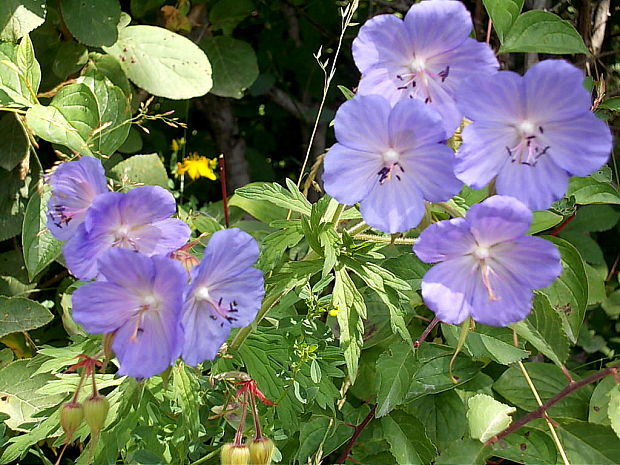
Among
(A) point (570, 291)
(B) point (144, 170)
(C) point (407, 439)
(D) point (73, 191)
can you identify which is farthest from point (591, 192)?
(B) point (144, 170)

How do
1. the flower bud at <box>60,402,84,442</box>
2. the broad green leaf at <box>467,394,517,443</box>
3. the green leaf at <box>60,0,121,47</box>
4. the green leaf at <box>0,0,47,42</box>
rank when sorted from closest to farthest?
the flower bud at <box>60,402,84,442</box>, the broad green leaf at <box>467,394,517,443</box>, the green leaf at <box>0,0,47,42</box>, the green leaf at <box>60,0,121,47</box>

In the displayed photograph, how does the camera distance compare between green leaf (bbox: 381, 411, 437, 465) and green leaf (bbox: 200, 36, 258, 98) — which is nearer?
green leaf (bbox: 381, 411, 437, 465)

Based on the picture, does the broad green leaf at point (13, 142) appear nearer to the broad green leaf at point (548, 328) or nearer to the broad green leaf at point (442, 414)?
the broad green leaf at point (442, 414)

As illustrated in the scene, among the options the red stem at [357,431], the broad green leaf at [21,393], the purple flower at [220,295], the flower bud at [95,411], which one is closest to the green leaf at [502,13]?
the purple flower at [220,295]

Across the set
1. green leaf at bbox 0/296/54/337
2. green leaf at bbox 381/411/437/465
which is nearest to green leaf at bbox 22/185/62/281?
green leaf at bbox 0/296/54/337

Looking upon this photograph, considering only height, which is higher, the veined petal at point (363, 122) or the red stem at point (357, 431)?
the veined petal at point (363, 122)

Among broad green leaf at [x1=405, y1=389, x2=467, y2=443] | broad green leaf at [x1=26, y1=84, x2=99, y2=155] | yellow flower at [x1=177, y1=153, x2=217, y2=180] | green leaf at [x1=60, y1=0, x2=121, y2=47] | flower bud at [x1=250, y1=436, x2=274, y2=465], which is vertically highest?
green leaf at [x1=60, y1=0, x2=121, y2=47]

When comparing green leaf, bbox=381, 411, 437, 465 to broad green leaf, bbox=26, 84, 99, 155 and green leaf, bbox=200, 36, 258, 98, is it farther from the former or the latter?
green leaf, bbox=200, 36, 258, 98

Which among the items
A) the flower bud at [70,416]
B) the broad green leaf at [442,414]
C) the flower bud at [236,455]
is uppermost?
the flower bud at [70,416]
